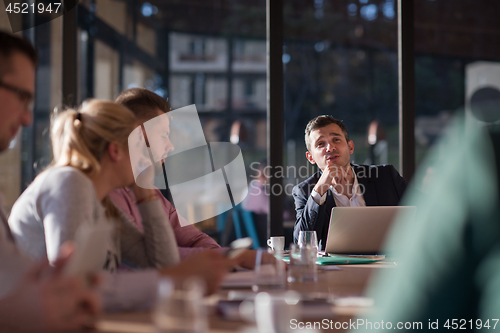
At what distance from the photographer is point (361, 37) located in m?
6.16

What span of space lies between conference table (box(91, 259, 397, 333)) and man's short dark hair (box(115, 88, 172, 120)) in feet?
3.48

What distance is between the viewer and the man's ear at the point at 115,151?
1.60 meters

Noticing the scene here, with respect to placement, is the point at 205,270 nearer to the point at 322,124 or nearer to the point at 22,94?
the point at 22,94

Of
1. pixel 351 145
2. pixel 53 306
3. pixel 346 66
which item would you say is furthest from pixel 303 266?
pixel 346 66

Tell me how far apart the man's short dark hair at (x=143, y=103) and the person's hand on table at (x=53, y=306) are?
1.33 metres

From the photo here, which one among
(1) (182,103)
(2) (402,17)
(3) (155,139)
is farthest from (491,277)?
(1) (182,103)

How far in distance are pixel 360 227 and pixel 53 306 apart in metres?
1.48

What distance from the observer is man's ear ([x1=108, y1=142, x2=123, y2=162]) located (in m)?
1.60

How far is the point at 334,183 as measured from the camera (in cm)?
299

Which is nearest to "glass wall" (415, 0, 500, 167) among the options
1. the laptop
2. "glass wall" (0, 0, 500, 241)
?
"glass wall" (0, 0, 500, 241)

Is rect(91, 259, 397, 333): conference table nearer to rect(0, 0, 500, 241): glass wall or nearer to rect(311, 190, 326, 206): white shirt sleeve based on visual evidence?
rect(311, 190, 326, 206): white shirt sleeve

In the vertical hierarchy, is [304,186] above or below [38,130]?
below

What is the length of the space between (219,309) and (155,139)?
130cm

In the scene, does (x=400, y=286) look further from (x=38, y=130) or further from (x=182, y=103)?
(x=182, y=103)
